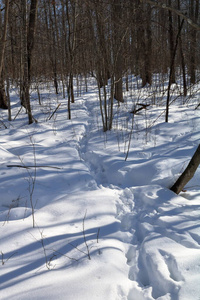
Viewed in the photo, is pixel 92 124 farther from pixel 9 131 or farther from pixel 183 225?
pixel 183 225

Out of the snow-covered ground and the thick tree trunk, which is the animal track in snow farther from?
the thick tree trunk

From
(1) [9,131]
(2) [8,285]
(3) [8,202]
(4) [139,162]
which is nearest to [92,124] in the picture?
(1) [9,131]

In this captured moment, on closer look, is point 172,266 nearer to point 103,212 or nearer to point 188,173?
point 103,212

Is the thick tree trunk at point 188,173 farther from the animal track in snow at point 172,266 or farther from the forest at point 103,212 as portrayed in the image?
the animal track in snow at point 172,266

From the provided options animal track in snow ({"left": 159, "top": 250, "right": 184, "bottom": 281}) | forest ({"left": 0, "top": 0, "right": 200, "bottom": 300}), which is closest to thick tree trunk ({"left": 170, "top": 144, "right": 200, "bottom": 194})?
forest ({"left": 0, "top": 0, "right": 200, "bottom": 300})

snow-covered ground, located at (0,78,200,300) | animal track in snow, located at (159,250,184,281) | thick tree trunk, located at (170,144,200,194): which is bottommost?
animal track in snow, located at (159,250,184,281)

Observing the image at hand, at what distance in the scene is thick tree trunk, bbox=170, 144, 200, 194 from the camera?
2334 mm

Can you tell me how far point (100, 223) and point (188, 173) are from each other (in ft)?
3.88

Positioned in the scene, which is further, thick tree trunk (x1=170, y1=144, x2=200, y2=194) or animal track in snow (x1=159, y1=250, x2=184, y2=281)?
thick tree trunk (x1=170, y1=144, x2=200, y2=194)

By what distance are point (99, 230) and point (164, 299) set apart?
833 mm

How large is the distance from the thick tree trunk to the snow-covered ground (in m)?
0.11

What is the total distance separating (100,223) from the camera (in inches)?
87.1

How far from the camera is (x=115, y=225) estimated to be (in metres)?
2.21

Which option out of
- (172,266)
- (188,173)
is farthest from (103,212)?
(188,173)
